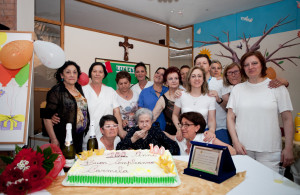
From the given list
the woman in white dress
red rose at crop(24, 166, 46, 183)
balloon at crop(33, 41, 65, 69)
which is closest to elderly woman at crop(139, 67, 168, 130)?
the woman in white dress

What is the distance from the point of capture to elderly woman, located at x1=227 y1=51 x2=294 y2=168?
5.63 ft

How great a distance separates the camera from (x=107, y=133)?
181 centimetres

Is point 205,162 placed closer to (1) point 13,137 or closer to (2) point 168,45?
(1) point 13,137

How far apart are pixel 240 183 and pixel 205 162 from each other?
200 millimetres

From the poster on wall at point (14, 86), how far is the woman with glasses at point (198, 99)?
155cm

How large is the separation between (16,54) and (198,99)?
181 centimetres

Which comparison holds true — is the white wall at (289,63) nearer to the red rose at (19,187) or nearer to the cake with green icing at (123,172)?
the cake with green icing at (123,172)

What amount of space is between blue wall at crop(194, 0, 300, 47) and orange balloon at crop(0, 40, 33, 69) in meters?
4.17

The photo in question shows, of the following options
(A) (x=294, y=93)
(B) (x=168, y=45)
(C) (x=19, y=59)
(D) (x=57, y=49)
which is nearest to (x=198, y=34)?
(B) (x=168, y=45)

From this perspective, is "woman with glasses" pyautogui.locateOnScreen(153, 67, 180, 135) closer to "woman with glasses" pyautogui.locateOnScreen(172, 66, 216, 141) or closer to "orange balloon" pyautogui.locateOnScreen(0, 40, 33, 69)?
"woman with glasses" pyautogui.locateOnScreen(172, 66, 216, 141)

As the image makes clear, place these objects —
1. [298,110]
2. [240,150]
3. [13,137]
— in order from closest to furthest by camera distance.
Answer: [240,150] < [13,137] < [298,110]

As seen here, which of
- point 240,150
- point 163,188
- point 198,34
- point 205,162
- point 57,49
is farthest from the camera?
point 198,34

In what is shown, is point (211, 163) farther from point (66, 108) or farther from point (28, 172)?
point (66, 108)

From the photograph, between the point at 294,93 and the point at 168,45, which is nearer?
the point at 294,93
